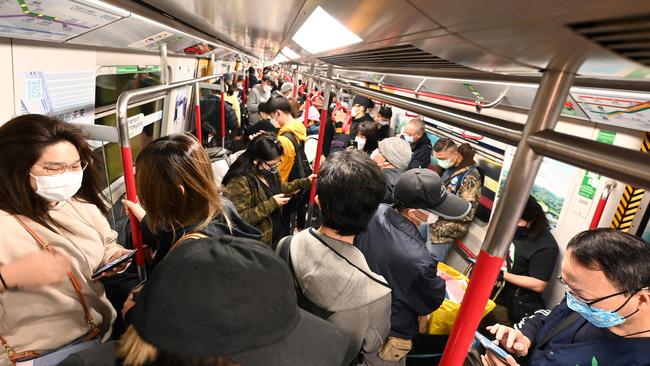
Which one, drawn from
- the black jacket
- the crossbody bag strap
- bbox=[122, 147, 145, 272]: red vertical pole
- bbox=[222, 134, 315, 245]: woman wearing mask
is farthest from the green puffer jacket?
the black jacket

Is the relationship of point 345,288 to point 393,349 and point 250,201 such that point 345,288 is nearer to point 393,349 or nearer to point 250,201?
point 393,349

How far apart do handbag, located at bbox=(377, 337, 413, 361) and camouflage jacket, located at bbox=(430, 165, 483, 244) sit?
7.11 feet

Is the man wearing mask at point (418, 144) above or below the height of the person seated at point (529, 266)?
above

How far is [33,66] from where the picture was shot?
73.6 inches

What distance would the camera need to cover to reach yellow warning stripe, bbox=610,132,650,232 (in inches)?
96.5

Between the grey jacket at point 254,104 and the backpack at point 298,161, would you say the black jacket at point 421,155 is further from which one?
the grey jacket at point 254,104

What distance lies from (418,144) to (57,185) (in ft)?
15.1

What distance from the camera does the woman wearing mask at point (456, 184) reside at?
12.1 ft

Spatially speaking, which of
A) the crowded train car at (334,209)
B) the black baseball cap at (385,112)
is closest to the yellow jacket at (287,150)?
the crowded train car at (334,209)

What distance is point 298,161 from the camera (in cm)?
394

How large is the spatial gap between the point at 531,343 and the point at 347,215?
1463mm

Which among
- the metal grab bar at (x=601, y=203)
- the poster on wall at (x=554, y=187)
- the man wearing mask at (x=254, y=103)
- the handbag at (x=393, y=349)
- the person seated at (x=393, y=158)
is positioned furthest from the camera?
the man wearing mask at (x=254, y=103)

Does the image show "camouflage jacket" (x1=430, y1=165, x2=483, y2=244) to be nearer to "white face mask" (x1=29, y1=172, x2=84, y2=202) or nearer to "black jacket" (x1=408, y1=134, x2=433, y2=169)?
"black jacket" (x1=408, y1=134, x2=433, y2=169)

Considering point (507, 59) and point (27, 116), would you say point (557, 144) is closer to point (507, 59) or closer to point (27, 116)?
point (507, 59)
